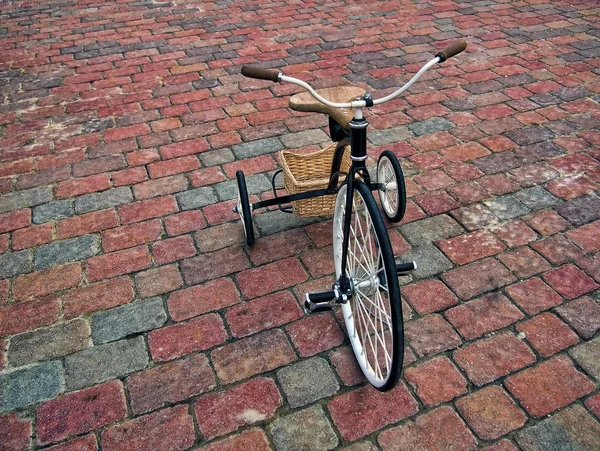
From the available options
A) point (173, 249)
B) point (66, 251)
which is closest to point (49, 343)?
point (66, 251)

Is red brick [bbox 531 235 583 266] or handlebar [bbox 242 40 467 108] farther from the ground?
handlebar [bbox 242 40 467 108]

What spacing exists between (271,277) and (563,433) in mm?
1399

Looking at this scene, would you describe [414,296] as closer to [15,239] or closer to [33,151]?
[15,239]

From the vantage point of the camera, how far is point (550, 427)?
2043 mm

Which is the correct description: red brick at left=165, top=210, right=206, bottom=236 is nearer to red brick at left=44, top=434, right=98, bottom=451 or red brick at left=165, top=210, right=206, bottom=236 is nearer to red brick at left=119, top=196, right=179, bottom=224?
red brick at left=119, top=196, right=179, bottom=224

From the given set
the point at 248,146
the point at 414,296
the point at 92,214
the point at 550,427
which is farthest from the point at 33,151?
the point at 550,427

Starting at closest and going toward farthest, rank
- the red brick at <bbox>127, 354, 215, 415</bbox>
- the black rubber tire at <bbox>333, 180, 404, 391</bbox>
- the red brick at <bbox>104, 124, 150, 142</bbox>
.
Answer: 1. the black rubber tire at <bbox>333, 180, 404, 391</bbox>
2. the red brick at <bbox>127, 354, 215, 415</bbox>
3. the red brick at <bbox>104, 124, 150, 142</bbox>

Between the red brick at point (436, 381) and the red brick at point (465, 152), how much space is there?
1660mm

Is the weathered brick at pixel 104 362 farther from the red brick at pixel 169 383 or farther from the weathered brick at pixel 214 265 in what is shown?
the weathered brick at pixel 214 265

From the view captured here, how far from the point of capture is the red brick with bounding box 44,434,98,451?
2.05 m

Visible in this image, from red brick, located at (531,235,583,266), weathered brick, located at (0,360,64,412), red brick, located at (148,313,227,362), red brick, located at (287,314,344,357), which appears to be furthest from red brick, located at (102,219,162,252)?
red brick, located at (531,235,583,266)

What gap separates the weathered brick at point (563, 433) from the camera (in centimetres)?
199

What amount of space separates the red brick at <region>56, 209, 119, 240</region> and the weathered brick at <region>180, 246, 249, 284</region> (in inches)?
23.7

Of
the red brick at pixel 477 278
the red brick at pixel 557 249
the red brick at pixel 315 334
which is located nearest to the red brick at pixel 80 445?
the red brick at pixel 315 334
